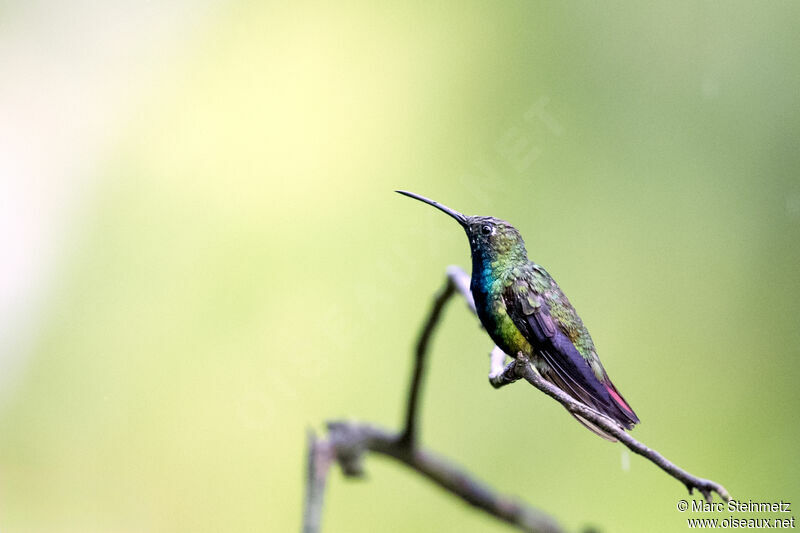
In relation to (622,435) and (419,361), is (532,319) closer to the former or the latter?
(622,435)

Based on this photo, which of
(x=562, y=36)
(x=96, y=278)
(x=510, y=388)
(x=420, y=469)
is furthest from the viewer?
(x=96, y=278)

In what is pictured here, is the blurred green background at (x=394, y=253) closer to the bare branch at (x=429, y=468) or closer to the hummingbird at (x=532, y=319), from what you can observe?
the bare branch at (x=429, y=468)

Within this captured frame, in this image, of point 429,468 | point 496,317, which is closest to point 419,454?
point 429,468

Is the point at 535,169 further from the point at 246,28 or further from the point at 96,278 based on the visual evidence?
the point at 96,278

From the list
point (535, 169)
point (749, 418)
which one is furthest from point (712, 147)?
point (749, 418)

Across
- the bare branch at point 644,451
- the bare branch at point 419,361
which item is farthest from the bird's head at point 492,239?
the bare branch at point 419,361

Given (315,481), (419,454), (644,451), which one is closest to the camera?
(644,451)

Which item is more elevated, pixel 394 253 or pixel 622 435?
pixel 394 253
